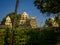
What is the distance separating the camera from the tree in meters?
32.3

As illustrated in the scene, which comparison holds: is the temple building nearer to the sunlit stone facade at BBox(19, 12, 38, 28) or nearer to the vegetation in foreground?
the sunlit stone facade at BBox(19, 12, 38, 28)

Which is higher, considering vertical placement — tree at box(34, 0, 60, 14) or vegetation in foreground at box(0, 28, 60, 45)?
tree at box(34, 0, 60, 14)

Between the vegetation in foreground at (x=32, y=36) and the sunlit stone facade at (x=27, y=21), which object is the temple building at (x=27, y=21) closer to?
the sunlit stone facade at (x=27, y=21)

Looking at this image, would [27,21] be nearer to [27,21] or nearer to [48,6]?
[27,21]

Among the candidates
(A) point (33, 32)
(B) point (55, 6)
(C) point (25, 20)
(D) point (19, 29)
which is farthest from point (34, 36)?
(C) point (25, 20)

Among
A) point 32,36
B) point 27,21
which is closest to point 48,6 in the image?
point 32,36

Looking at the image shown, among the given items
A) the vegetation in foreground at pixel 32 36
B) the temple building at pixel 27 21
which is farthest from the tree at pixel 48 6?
the temple building at pixel 27 21

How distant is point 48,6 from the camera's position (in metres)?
34.2

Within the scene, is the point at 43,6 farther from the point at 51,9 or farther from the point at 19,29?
the point at 19,29

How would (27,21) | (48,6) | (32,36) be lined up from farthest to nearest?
(27,21)
(48,6)
(32,36)

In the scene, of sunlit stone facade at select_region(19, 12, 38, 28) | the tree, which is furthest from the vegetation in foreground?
sunlit stone facade at select_region(19, 12, 38, 28)

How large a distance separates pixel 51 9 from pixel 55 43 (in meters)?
4.93

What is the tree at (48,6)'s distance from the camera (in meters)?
32.3

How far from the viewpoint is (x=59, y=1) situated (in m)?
30.9
